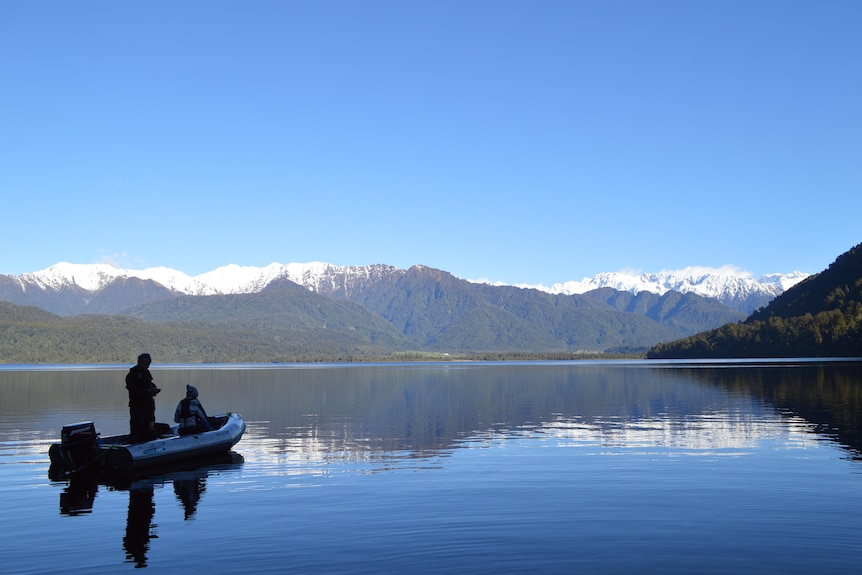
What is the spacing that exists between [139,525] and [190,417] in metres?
16.6

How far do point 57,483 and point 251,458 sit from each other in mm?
9466

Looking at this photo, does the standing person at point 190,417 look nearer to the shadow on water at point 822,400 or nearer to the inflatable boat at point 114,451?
the inflatable boat at point 114,451

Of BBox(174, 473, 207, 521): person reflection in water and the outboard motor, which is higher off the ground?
the outboard motor

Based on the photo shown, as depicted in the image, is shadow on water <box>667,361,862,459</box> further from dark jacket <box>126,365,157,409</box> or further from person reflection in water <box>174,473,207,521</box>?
dark jacket <box>126,365,157,409</box>

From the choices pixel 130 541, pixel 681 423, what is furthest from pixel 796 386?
pixel 130 541

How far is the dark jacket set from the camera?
1453 inches

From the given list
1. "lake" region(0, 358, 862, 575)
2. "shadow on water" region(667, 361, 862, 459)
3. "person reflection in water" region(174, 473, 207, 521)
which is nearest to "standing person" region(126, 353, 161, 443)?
"lake" region(0, 358, 862, 575)

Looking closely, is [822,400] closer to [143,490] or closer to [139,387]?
[139,387]

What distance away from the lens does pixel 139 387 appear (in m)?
36.9

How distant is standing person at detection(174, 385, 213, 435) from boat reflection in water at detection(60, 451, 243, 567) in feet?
6.16

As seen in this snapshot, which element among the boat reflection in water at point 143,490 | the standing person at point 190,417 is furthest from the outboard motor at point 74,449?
the standing person at point 190,417

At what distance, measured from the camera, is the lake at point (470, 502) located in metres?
20.1

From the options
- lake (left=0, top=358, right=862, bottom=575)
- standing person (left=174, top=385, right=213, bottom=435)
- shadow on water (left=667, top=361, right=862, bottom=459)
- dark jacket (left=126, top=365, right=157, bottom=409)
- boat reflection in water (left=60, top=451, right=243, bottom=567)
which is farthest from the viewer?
shadow on water (left=667, top=361, right=862, bottom=459)

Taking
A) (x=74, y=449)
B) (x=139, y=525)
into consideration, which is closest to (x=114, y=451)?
(x=74, y=449)
